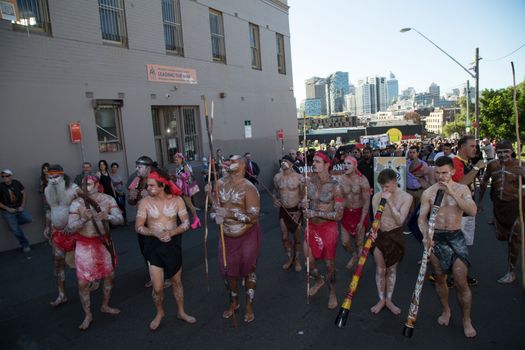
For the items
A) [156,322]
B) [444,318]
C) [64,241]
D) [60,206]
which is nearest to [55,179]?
[60,206]

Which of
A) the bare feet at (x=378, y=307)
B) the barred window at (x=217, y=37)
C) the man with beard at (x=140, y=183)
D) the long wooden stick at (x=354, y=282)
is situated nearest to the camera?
the long wooden stick at (x=354, y=282)

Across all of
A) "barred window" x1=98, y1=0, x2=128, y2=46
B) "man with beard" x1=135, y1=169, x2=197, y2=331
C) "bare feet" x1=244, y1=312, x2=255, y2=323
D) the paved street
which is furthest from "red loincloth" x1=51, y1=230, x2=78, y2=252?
"barred window" x1=98, y1=0, x2=128, y2=46

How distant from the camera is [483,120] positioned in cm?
2500

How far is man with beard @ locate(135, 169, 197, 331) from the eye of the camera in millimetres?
4348

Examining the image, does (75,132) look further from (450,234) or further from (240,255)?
(450,234)

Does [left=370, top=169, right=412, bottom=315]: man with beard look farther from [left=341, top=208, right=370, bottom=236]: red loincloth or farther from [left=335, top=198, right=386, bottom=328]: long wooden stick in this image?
[left=341, top=208, right=370, bottom=236]: red loincloth

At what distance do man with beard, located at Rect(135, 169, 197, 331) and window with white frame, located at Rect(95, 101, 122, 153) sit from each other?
643 centimetres

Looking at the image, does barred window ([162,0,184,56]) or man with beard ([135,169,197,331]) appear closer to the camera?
man with beard ([135,169,197,331])

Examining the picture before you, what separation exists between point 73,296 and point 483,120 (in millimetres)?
26792

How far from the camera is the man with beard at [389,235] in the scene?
4.34 m

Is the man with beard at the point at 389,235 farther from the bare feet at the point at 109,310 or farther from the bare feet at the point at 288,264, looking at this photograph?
the bare feet at the point at 109,310

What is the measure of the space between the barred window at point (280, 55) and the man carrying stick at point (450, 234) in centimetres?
1523

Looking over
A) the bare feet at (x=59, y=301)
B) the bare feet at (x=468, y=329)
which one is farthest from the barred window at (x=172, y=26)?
the bare feet at (x=468, y=329)

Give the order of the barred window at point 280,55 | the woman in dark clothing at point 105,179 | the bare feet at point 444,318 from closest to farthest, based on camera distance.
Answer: the bare feet at point 444,318, the woman in dark clothing at point 105,179, the barred window at point 280,55
